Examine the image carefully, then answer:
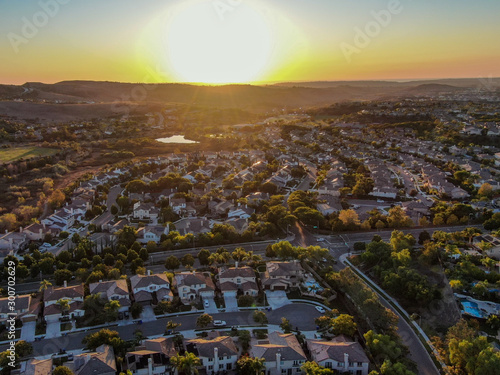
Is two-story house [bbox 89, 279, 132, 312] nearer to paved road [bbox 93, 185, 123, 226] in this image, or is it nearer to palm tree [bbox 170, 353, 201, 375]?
palm tree [bbox 170, 353, 201, 375]

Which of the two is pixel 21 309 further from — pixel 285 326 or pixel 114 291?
pixel 285 326

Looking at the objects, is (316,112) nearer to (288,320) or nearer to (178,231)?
(178,231)

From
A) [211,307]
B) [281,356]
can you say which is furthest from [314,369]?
[211,307]

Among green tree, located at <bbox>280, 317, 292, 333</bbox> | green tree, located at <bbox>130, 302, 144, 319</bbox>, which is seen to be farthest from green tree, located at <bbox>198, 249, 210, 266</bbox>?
green tree, located at <bbox>280, 317, 292, 333</bbox>

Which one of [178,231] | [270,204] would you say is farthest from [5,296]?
[270,204]

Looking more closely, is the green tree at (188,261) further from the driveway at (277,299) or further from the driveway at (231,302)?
the driveway at (277,299)
